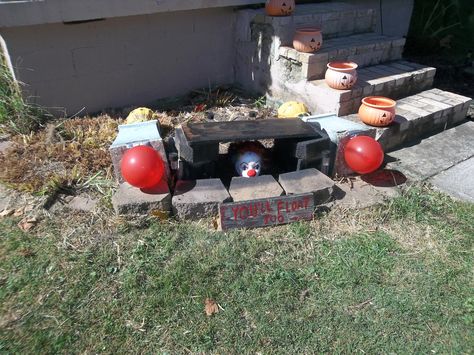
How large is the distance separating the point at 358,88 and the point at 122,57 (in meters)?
2.73

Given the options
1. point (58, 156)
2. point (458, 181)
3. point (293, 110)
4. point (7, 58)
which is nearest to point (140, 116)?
point (58, 156)

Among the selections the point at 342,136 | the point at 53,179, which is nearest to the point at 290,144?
the point at 342,136

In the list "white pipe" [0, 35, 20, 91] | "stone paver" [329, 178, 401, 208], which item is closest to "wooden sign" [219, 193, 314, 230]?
"stone paver" [329, 178, 401, 208]

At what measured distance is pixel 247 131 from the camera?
3.48 metres

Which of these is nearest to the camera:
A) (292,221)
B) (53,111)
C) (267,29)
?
(292,221)

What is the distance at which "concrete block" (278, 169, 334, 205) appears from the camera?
337 centimetres

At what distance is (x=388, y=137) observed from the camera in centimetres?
416

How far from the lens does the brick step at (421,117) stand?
13.8ft

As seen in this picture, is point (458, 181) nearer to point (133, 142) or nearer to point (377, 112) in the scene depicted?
point (377, 112)

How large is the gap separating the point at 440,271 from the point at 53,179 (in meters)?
3.17

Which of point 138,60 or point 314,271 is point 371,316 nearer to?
point 314,271

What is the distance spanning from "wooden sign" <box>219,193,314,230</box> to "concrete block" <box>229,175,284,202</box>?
0.11 m

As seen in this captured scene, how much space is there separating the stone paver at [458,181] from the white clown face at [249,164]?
1.71m

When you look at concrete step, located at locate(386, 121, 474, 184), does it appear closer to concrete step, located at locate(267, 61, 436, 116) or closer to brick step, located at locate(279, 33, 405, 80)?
concrete step, located at locate(267, 61, 436, 116)
